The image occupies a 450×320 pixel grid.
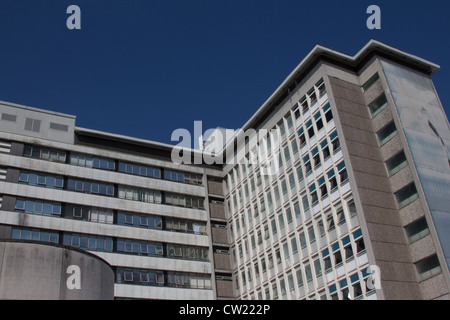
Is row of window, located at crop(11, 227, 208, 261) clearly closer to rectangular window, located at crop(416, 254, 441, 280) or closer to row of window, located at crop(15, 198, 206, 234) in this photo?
row of window, located at crop(15, 198, 206, 234)

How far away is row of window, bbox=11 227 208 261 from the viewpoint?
48219 mm

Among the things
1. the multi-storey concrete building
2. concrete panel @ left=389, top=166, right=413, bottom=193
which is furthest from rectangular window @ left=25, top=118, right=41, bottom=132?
concrete panel @ left=389, top=166, right=413, bottom=193

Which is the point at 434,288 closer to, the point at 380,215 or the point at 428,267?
the point at 428,267

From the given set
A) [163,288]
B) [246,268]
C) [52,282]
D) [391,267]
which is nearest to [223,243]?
[246,268]

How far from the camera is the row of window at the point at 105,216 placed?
49.8 m

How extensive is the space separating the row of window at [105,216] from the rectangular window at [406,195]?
24.7 metres

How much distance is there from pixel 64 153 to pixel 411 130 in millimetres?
35802

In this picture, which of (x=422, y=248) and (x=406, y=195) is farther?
(x=406, y=195)

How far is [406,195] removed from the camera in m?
41.7

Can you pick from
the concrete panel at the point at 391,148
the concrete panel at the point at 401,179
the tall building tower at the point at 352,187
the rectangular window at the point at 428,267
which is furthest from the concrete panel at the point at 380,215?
the concrete panel at the point at 391,148

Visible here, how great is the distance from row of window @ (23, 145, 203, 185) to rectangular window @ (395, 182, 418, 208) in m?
27.2

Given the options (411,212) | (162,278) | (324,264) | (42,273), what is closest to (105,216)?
(162,278)

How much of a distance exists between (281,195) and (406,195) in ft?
43.6

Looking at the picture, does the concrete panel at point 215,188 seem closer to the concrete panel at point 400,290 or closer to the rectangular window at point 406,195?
the rectangular window at point 406,195
